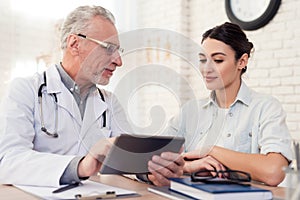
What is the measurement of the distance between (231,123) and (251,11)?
1652 mm

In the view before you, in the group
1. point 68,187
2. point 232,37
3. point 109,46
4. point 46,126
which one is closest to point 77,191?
point 68,187

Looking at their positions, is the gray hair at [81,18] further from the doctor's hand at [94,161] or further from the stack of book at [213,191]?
the stack of book at [213,191]

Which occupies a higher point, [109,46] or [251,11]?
[251,11]

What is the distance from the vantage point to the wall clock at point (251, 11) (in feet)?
9.80

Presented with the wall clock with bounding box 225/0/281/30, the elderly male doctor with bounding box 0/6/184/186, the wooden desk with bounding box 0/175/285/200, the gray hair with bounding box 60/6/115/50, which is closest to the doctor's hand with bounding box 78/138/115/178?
the elderly male doctor with bounding box 0/6/184/186

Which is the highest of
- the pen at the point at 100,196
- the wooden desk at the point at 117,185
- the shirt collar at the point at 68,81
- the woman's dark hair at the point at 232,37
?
the woman's dark hair at the point at 232,37

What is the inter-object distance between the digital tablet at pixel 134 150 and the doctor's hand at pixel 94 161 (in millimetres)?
16

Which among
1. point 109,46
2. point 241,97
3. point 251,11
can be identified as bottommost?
point 241,97

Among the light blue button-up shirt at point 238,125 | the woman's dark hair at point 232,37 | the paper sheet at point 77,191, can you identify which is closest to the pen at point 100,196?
the paper sheet at point 77,191

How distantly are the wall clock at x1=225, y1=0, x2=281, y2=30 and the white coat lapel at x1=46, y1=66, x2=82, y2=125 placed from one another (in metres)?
1.98

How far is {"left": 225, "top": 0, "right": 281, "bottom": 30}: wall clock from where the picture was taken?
2988mm

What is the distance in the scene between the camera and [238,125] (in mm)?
1732

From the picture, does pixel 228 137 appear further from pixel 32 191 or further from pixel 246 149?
pixel 32 191

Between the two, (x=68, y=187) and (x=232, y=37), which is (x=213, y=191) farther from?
(x=232, y=37)
